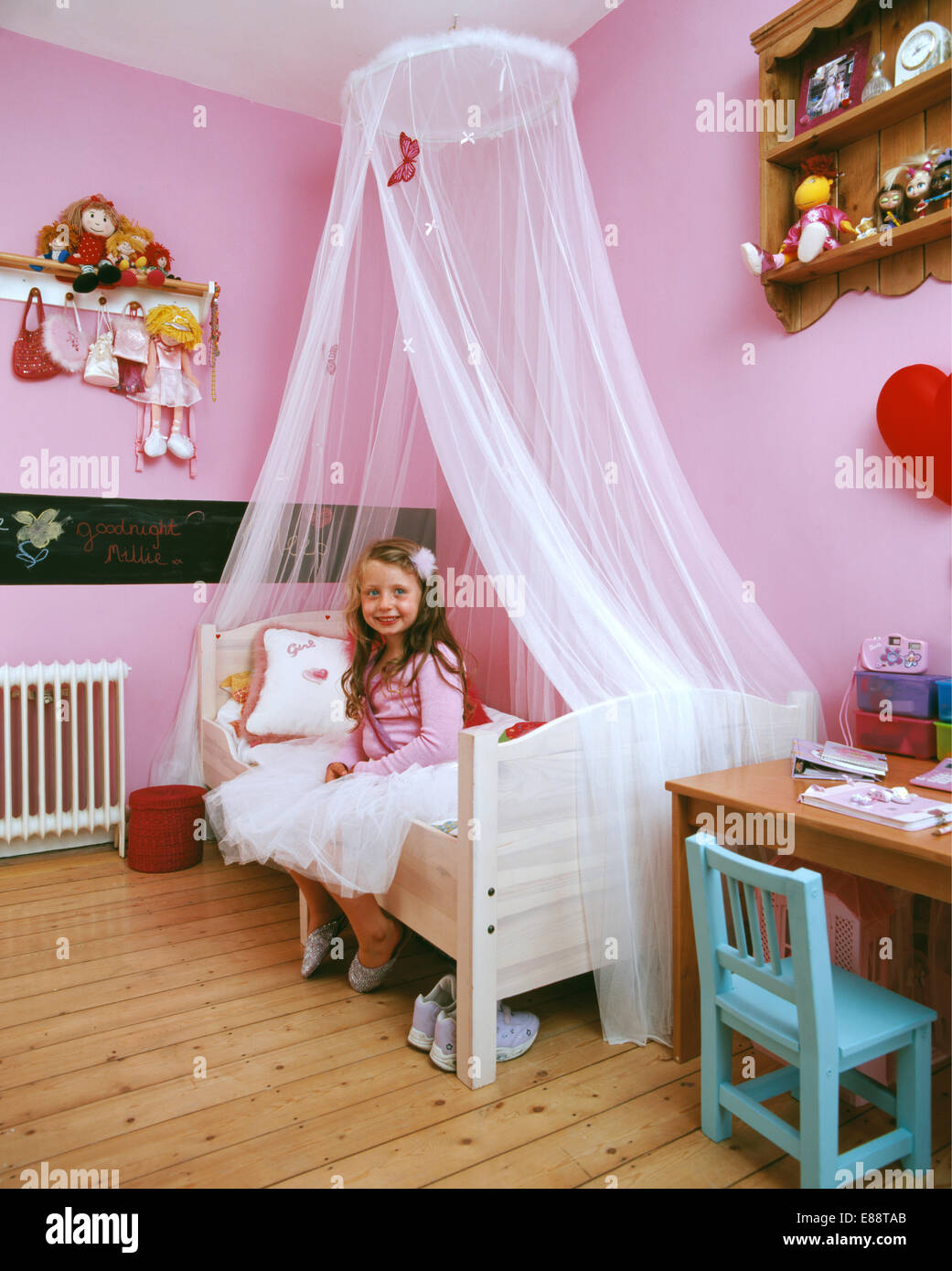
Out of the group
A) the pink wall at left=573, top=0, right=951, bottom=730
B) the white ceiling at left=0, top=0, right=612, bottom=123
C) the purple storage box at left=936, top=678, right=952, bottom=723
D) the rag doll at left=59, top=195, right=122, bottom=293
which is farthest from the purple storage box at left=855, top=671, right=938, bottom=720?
the rag doll at left=59, top=195, right=122, bottom=293

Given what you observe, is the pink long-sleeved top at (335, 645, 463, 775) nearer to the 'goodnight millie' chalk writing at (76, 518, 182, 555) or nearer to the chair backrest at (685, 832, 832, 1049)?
the chair backrest at (685, 832, 832, 1049)

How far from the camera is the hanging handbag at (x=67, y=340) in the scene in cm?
337

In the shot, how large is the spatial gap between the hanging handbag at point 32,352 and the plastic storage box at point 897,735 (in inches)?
127

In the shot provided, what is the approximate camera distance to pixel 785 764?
208 centimetres

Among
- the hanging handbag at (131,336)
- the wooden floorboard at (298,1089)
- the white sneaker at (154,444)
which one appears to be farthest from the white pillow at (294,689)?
the hanging handbag at (131,336)

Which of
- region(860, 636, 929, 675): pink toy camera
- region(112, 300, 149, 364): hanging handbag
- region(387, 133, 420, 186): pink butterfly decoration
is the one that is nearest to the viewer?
region(860, 636, 929, 675): pink toy camera

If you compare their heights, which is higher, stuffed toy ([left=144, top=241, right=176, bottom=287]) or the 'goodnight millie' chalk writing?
stuffed toy ([left=144, top=241, right=176, bottom=287])

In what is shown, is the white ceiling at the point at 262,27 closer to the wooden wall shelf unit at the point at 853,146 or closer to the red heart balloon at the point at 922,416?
the wooden wall shelf unit at the point at 853,146

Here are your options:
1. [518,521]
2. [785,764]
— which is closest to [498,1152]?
[785,764]

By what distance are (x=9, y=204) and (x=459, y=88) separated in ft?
6.48

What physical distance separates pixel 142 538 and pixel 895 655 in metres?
2.93

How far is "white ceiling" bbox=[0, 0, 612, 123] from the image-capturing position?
3131 millimetres

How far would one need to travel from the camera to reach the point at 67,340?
11.2 ft

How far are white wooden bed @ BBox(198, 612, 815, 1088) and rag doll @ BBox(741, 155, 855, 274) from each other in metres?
1.37
